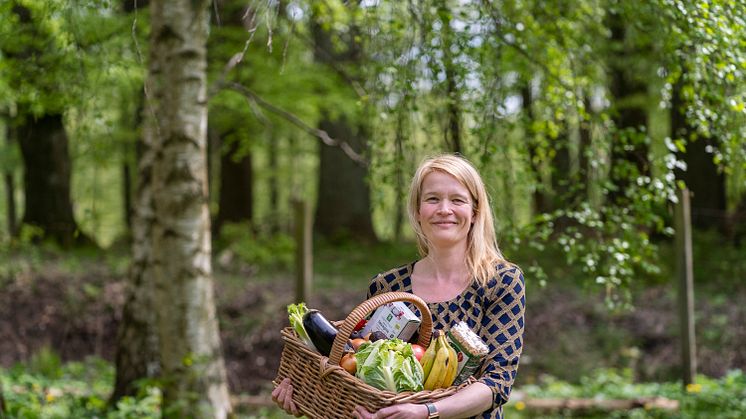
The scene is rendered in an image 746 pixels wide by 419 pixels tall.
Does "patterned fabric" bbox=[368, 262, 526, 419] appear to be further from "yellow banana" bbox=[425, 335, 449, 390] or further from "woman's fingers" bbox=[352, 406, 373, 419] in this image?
"woman's fingers" bbox=[352, 406, 373, 419]

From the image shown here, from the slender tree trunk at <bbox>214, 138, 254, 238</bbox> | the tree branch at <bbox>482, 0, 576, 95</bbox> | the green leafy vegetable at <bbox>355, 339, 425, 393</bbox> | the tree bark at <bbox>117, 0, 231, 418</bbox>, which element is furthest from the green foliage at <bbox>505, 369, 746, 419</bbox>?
the slender tree trunk at <bbox>214, 138, 254, 238</bbox>

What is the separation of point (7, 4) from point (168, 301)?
2.24 meters

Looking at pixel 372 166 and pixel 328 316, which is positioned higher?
pixel 372 166

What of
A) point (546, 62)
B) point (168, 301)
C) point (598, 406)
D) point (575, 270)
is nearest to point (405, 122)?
point (546, 62)

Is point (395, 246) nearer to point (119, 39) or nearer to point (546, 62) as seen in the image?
point (119, 39)

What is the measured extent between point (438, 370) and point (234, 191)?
13.6m

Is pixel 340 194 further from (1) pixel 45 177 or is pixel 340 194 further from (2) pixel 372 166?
(2) pixel 372 166

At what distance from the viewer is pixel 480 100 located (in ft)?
16.2

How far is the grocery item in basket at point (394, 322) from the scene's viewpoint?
2684 mm

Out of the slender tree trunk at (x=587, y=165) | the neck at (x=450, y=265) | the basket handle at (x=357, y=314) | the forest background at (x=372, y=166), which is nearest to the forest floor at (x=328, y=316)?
Result: the forest background at (x=372, y=166)

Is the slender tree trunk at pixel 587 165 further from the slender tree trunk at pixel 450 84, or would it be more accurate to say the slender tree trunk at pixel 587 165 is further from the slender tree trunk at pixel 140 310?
the slender tree trunk at pixel 140 310

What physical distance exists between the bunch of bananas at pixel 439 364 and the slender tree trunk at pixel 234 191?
1327 cm

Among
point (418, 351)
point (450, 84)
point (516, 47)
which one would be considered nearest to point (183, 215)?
point (450, 84)

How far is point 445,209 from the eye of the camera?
2822 mm
